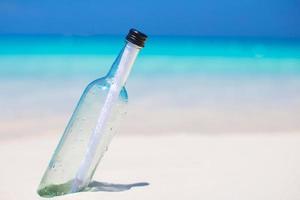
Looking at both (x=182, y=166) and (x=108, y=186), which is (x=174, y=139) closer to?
(x=182, y=166)

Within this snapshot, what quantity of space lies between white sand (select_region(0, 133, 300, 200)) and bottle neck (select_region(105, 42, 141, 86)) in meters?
0.22

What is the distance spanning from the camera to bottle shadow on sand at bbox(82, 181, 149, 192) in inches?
40.2

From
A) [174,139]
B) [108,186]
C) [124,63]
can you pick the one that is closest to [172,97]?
[174,139]

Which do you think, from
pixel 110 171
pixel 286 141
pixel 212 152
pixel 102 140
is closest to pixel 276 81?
pixel 286 141

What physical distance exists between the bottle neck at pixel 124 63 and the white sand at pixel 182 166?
0.71 feet

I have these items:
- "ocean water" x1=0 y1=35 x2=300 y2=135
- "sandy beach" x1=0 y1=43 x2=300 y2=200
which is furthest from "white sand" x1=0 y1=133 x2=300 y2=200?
"ocean water" x1=0 y1=35 x2=300 y2=135

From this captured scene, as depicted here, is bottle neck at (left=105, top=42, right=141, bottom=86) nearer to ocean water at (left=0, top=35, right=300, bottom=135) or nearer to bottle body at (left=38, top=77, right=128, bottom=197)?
bottle body at (left=38, top=77, right=128, bottom=197)

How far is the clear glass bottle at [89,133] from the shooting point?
956mm

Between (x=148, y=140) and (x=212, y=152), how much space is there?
0.76 feet

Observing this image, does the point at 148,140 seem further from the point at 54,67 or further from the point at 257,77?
the point at 54,67

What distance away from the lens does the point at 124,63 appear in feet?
3.12

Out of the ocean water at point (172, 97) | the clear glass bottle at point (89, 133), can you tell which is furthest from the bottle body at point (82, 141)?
the ocean water at point (172, 97)

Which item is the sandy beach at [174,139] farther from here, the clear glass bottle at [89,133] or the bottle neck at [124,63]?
the bottle neck at [124,63]

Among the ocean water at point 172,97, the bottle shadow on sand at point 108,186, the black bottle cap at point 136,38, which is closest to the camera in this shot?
the black bottle cap at point 136,38
